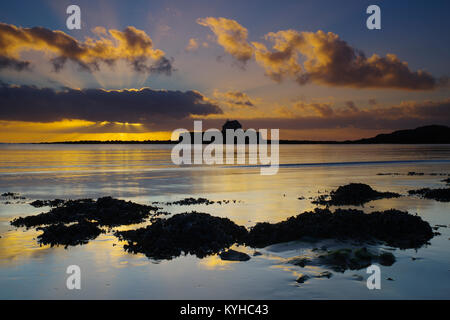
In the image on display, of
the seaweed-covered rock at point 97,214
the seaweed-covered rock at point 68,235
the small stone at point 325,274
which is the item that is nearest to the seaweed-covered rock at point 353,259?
the small stone at point 325,274

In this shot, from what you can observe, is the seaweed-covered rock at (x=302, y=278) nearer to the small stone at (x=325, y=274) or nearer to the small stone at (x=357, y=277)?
the small stone at (x=325, y=274)

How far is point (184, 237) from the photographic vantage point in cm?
1172

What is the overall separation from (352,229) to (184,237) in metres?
5.98

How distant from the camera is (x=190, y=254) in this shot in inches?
435

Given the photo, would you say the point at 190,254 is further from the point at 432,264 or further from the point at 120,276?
the point at 432,264

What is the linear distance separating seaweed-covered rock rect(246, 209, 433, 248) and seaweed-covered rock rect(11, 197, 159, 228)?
262 inches

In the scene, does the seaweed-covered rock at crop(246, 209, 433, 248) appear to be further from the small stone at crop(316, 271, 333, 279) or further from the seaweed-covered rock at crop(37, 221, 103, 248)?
the seaweed-covered rock at crop(37, 221, 103, 248)

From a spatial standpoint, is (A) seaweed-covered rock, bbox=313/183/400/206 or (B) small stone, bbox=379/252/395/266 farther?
(A) seaweed-covered rock, bbox=313/183/400/206

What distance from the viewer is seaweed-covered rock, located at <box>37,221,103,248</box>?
12.5 metres

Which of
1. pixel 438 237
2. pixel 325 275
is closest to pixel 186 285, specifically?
pixel 325 275

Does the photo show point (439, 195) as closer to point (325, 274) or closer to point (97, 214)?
point (325, 274)

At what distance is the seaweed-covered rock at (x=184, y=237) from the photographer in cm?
1124

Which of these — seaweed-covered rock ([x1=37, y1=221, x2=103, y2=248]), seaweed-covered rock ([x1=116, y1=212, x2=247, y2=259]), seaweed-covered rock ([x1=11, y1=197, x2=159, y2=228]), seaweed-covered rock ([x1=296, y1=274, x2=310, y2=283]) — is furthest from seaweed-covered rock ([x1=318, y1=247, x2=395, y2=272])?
seaweed-covered rock ([x1=11, y1=197, x2=159, y2=228])
